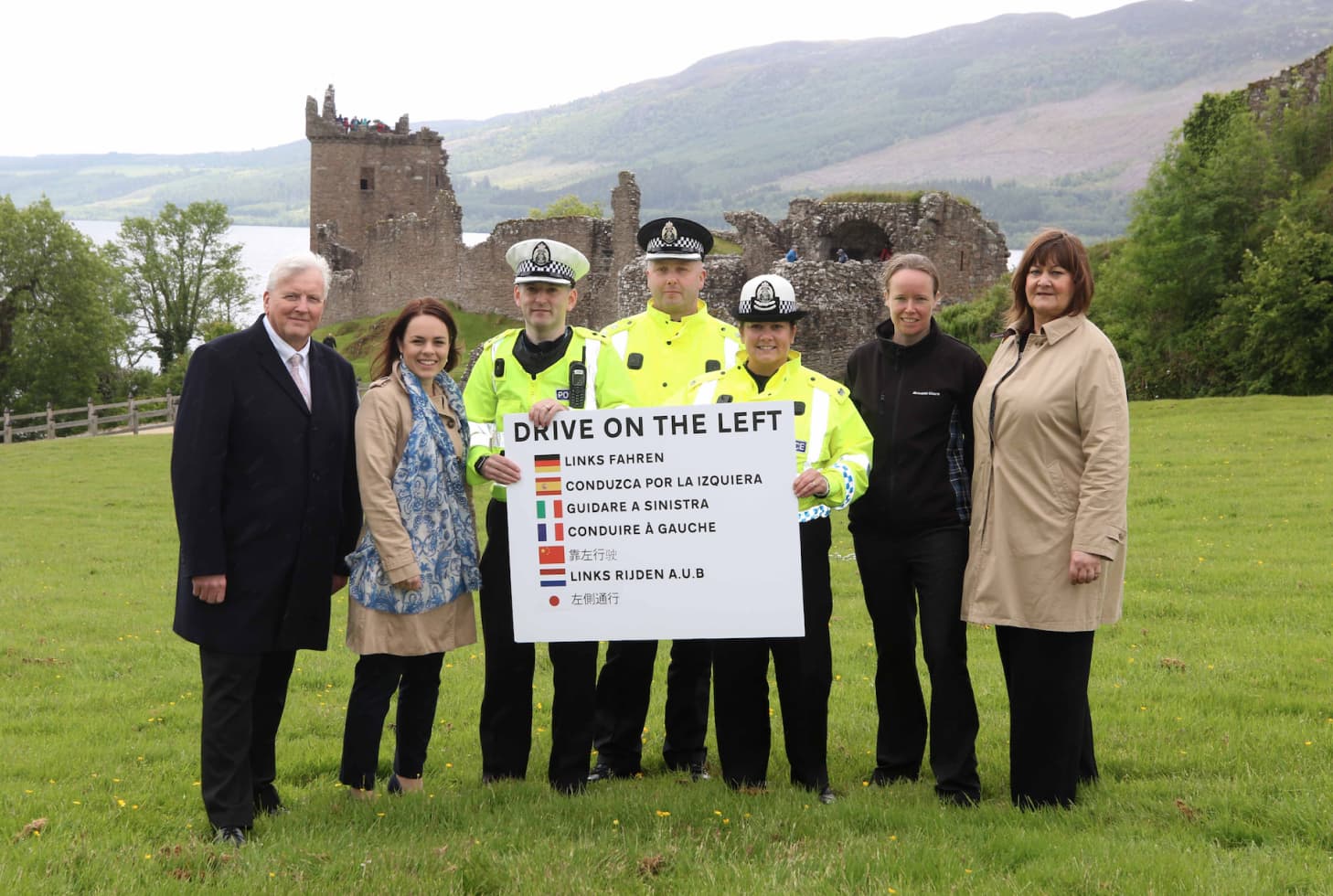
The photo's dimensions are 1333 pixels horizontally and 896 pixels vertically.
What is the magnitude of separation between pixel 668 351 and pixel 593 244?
141 ft

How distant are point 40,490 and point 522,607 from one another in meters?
23.4

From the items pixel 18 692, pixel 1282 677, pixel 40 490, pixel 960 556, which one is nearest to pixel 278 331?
pixel 960 556

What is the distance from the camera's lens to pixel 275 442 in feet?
18.4

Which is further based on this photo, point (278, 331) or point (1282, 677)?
point (1282, 677)

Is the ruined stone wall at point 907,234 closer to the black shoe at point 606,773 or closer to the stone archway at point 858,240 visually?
the stone archway at point 858,240

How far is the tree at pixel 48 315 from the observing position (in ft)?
186

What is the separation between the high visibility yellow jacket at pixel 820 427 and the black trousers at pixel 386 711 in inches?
79.0

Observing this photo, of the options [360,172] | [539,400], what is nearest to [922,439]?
[539,400]

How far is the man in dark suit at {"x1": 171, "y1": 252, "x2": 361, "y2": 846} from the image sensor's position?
5.44m

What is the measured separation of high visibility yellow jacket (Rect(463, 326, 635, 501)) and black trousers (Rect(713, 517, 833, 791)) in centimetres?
123

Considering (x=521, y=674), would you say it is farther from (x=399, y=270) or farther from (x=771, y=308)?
(x=399, y=270)

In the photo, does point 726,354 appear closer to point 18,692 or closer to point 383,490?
point 383,490

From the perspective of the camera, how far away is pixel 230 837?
545cm

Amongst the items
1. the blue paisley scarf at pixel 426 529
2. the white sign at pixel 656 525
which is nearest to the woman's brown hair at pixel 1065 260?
the white sign at pixel 656 525
